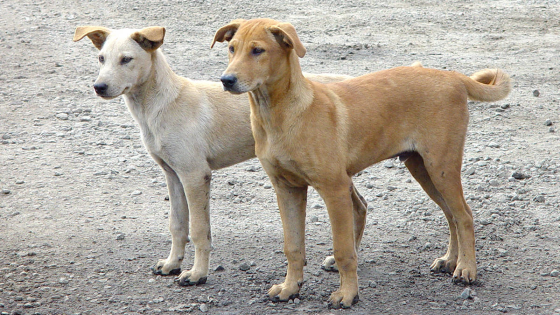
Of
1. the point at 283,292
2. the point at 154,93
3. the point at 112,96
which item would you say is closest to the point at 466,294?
the point at 283,292

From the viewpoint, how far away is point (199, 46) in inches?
470

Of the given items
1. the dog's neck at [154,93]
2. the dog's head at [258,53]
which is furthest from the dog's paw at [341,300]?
the dog's neck at [154,93]

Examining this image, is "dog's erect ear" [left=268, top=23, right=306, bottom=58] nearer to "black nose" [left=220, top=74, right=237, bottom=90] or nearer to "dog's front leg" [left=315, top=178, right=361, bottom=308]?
"black nose" [left=220, top=74, right=237, bottom=90]

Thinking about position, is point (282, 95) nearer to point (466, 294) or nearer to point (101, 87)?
point (101, 87)

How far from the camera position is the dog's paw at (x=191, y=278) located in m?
5.06

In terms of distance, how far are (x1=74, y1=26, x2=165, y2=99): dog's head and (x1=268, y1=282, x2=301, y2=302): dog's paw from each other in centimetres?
181

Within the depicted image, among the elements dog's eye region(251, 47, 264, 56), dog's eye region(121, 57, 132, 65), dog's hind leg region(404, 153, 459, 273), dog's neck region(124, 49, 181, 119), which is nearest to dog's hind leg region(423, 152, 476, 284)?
dog's hind leg region(404, 153, 459, 273)

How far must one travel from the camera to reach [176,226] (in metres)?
5.29

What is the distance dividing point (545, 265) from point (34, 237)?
425cm

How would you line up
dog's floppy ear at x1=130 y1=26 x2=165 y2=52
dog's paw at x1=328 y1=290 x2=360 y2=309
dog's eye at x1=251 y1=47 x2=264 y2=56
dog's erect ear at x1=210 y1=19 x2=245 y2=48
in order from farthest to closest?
dog's floppy ear at x1=130 y1=26 x2=165 y2=52 → dog's paw at x1=328 y1=290 x2=360 y2=309 → dog's erect ear at x1=210 y1=19 x2=245 y2=48 → dog's eye at x1=251 y1=47 x2=264 y2=56

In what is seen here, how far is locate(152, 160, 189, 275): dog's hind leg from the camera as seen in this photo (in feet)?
17.3

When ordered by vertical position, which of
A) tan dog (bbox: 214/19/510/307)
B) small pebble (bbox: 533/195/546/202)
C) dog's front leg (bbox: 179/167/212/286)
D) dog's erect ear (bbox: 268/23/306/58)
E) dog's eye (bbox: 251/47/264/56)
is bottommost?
small pebble (bbox: 533/195/546/202)

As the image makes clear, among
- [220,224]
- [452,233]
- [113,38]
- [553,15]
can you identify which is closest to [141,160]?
[220,224]

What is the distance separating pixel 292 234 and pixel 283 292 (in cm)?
42
